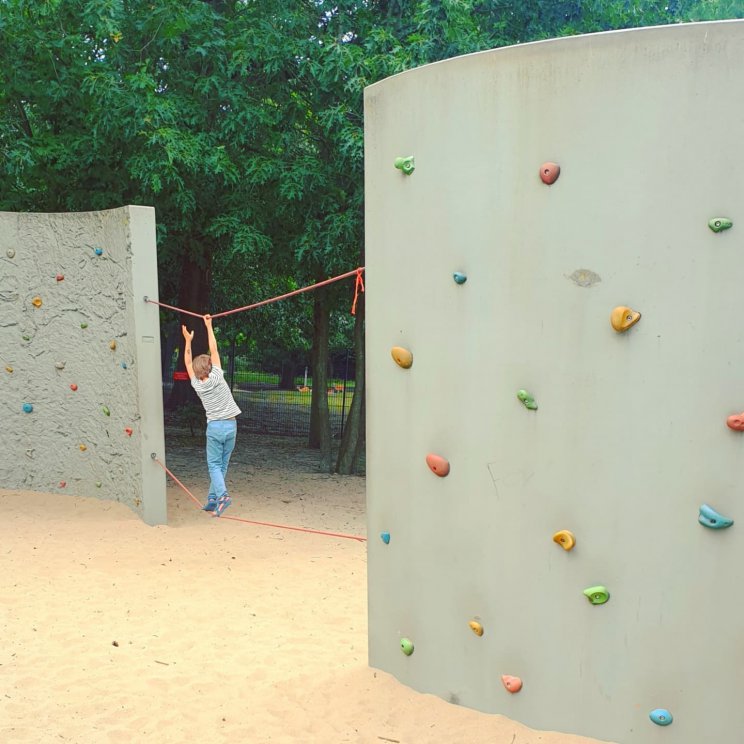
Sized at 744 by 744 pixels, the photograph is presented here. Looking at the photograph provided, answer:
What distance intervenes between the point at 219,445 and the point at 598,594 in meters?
5.05

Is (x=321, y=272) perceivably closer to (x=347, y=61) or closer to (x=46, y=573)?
(x=347, y=61)

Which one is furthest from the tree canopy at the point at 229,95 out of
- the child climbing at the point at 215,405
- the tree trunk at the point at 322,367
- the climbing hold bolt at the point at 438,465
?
the climbing hold bolt at the point at 438,465

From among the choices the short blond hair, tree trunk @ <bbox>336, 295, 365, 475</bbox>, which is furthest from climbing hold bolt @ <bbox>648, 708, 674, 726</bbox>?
tree trunk @ <bbox>336, 295, 365, 475</bbox>

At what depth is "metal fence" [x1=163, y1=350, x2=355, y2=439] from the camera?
17047 mm

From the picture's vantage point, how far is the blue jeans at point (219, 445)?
7.71 m

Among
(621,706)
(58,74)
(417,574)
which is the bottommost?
(621,706)

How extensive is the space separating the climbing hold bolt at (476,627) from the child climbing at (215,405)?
396 cm

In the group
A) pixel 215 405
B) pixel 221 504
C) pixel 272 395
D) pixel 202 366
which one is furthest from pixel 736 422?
pixel 272 395

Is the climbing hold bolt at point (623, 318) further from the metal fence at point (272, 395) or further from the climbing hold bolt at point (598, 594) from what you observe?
the metal fence at point (272, 395)

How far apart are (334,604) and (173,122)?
525cm

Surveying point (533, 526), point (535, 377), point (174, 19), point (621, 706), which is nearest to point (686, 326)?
point (535, 377)

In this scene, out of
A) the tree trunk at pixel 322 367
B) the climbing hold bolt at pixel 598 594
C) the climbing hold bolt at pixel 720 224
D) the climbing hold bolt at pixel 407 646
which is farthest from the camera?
the tree trunk at pixel 322 367

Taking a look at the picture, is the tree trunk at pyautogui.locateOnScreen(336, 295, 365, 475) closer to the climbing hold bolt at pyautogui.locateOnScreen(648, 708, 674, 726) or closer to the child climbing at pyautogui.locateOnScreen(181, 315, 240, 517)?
the child climbing at pyautogui.locateOnScreen(181, 315, 240, 517)

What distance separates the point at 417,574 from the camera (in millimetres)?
3830
